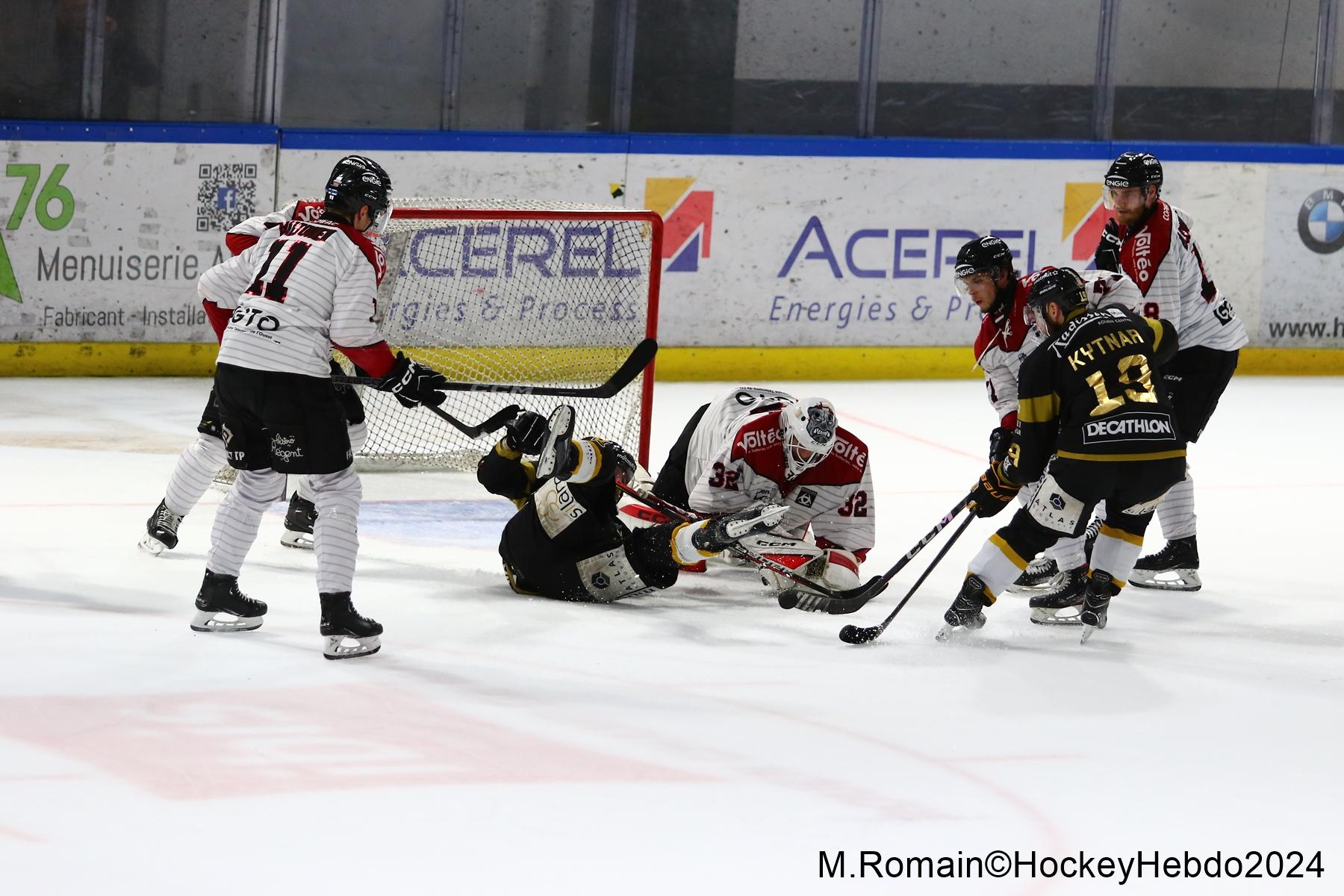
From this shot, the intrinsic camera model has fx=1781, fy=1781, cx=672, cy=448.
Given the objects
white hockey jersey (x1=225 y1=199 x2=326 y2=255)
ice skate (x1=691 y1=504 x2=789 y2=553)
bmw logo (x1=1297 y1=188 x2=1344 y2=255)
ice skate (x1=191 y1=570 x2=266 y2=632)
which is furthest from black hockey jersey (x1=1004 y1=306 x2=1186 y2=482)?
bmw logo (x1=1297 y1=188 x2=1344 y2=255)

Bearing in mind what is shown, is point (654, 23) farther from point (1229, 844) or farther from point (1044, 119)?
point (1229, 844)

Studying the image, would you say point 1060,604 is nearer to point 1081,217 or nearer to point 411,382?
point 411,382

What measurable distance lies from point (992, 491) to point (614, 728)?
1193 mm

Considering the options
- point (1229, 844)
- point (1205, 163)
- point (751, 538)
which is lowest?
point (1229, 844)

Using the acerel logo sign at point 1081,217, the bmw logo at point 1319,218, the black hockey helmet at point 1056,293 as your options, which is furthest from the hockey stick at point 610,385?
the bmw logo at point 1319,218

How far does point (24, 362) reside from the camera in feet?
23.5

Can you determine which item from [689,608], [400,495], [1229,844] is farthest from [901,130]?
[1229,844]

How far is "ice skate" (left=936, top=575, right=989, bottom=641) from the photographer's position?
13.0 ft

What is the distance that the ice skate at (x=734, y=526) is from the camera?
4.04 meters

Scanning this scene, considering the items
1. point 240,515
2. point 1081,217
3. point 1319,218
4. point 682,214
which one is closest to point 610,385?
point 240,515

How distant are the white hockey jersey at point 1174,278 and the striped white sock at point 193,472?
2332 mm

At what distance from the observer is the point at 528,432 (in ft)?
13.3

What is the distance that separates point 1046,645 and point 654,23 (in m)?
4.64

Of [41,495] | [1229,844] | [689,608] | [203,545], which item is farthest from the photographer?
[41,495]
